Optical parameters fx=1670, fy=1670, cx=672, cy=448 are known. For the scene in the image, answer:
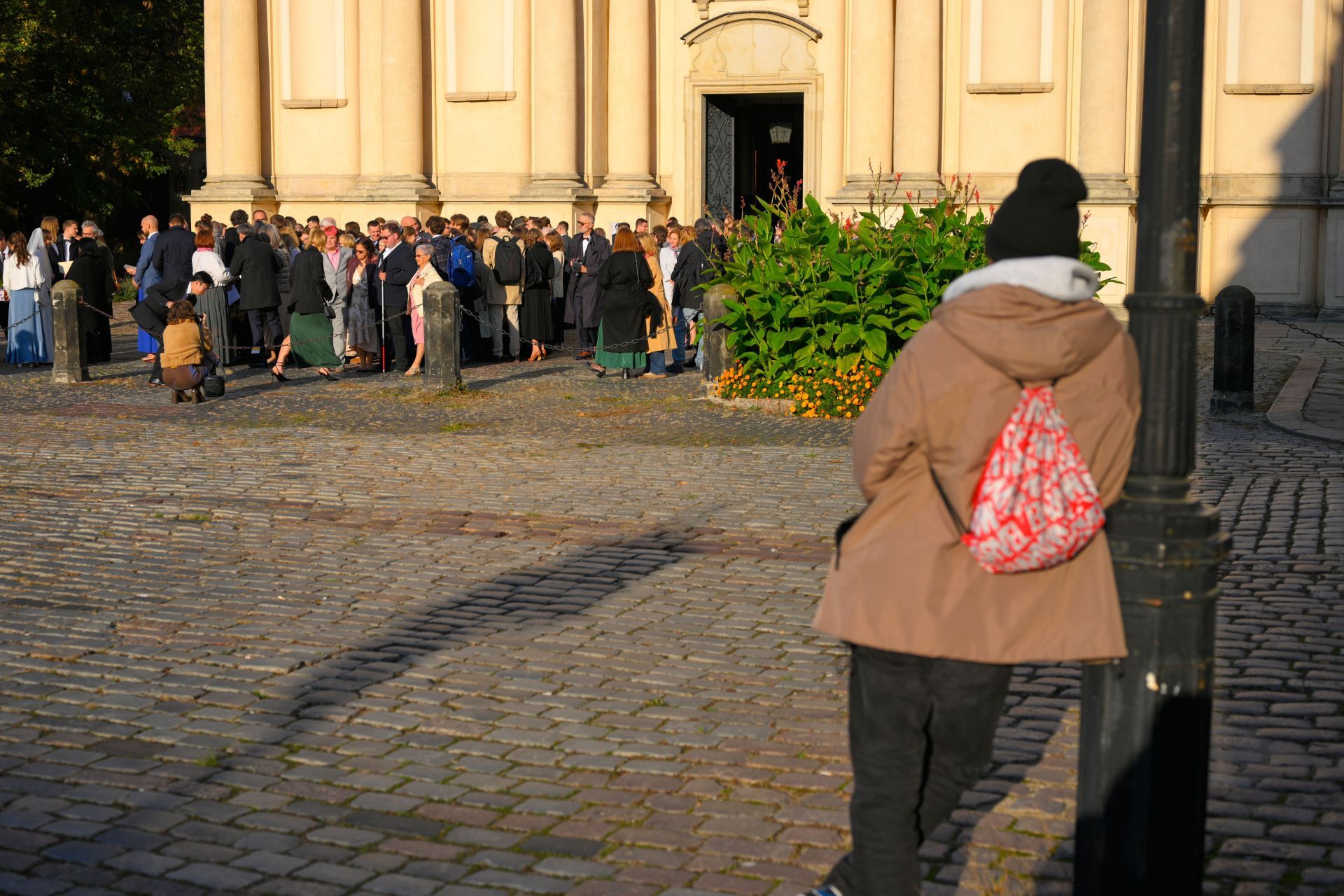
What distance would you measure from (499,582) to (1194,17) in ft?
17.0

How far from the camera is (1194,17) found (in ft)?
11.9

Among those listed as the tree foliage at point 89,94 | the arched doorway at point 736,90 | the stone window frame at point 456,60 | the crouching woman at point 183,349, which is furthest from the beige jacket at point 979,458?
the tree foliage at point 89,94

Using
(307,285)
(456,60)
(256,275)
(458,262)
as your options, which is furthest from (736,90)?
(256,275)

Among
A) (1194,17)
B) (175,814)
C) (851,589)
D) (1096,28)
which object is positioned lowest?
(175,814)

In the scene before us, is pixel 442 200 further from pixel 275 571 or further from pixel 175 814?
pixel 175 814

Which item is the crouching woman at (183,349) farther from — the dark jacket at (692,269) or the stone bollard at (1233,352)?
the stone bollard at (1233,352)

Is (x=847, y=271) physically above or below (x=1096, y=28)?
below

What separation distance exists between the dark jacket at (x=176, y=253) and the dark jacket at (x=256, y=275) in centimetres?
56

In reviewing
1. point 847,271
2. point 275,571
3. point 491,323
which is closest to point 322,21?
point 491,323

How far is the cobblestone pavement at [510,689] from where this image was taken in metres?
4.63

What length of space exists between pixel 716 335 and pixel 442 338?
2.96m

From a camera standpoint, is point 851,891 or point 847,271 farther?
point 847,271

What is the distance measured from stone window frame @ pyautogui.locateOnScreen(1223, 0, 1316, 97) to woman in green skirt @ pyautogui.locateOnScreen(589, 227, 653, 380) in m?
10.9

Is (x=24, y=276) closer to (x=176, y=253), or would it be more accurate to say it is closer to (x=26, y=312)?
(x=26, y=312)
